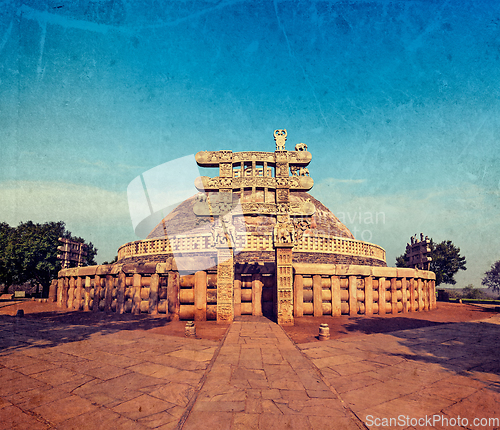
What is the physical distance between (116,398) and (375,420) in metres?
3.05

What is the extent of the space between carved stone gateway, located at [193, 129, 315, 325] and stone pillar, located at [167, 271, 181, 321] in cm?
162

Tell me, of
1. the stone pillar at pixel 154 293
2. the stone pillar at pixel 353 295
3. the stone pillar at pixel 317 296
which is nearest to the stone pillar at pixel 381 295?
the stone pillar at pixel 353 295

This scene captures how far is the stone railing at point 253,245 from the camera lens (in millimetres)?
15672

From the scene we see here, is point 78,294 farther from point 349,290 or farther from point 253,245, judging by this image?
point 349,290

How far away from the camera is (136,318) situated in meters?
10.1

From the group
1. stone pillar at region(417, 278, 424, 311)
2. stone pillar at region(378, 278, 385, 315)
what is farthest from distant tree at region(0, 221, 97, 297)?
stone pillar at region(417, 278, 424, 311)

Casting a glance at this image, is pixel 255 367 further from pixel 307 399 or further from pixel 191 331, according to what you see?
pixel 191 331

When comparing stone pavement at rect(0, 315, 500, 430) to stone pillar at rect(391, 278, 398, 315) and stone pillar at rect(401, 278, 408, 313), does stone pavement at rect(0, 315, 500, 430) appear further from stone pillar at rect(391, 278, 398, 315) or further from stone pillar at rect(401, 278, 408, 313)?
stone pillar at rect(401, 278, 408, 313)

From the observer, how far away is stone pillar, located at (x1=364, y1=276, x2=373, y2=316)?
11391mm

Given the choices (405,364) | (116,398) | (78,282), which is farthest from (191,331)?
(78,282)

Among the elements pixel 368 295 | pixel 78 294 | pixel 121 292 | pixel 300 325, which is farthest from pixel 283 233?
pixel 78 294

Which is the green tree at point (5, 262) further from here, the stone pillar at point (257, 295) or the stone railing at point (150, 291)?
the stone pillar at point (257, 295)

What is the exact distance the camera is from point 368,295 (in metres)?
11.5

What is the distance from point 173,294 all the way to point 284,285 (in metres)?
3.91
